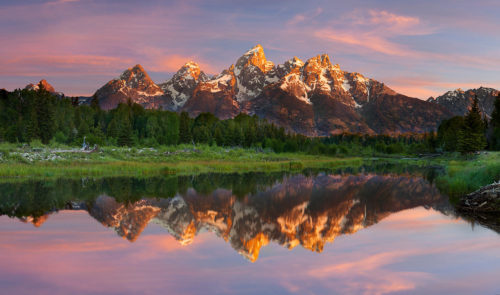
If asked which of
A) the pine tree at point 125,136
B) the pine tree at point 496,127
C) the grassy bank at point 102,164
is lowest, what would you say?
the grassy bank at point 102,164

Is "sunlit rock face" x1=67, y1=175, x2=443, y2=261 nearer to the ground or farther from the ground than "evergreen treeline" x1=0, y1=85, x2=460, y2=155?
nearer to the ground

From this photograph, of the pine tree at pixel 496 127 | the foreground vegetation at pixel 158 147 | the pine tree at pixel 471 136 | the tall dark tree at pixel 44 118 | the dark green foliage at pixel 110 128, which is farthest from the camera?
the dark green foliage at pixel 110 128

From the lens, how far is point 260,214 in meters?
20.1

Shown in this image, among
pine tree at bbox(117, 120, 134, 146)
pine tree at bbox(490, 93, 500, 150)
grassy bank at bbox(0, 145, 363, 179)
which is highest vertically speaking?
pine tree at bbox(490, 93, 500, 150)

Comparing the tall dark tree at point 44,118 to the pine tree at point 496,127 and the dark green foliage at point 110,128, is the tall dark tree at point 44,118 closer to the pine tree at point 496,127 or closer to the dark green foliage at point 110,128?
the dark green foliage at point 110,128

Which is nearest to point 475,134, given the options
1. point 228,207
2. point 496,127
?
point 496,127

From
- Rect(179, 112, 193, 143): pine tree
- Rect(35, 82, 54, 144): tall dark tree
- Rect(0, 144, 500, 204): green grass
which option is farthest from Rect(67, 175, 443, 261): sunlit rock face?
Rect(179, 112, 193, 143): pine tree

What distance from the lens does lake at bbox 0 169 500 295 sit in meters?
10.1

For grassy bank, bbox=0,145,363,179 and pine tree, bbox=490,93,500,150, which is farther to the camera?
pine tree, bbox=490,93,500,150

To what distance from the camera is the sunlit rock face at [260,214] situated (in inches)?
599

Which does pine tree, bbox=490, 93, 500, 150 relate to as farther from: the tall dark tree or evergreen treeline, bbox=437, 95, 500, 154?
the tall dark tree

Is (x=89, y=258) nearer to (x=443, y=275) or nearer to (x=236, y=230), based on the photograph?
(x=236, y=230)

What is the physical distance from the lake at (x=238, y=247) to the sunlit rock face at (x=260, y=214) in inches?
2.5

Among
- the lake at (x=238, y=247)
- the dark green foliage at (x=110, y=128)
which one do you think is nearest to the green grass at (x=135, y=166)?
the lake at (x=238, y=247)
